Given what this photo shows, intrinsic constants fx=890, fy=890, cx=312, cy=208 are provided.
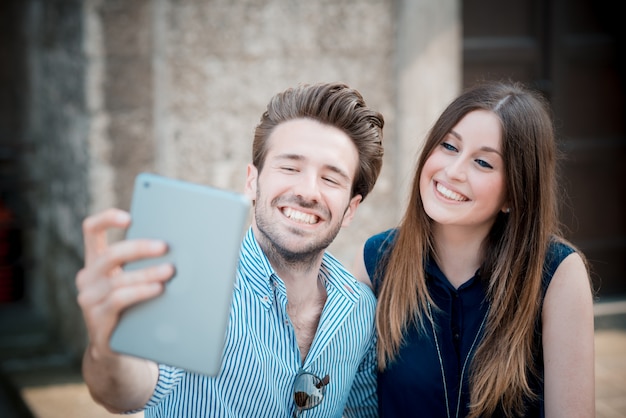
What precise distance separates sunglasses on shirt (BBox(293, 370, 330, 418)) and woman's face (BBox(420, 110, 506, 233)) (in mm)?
523

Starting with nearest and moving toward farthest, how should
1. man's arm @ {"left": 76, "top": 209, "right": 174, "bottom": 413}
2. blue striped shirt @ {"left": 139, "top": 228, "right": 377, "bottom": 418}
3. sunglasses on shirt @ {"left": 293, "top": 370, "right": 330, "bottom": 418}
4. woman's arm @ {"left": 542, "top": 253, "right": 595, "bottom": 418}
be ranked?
man's arm @ {"left": 76, "top": 209, "right": 174, "bottom": 413}, blue striped shirt @ {"left": 139, "top": 228, "right": 377, "bottom": 418}, sunglasses on shirt @ {"left": 293, "top": 370, "right": 330, "bottom": 418}, woman's arm @ {"left": 542, "top": 253, "right": 595, "bottom": 418}

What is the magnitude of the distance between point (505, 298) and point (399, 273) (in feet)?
0.95

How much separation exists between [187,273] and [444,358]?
41.2 inches

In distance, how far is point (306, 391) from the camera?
6.68 feet

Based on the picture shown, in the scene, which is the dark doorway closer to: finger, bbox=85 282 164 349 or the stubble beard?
the stubble beard

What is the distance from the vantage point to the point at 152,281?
1.40m

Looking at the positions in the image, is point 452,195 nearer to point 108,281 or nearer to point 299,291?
point 299,291

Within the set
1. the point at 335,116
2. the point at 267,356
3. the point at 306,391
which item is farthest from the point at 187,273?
the point at 335,116

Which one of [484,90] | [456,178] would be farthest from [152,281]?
[484,90]

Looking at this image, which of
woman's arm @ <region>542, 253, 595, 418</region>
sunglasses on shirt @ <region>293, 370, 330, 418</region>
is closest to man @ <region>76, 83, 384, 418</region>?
sunglasses on shirt @ <region>293, 370, 330, 418</region>

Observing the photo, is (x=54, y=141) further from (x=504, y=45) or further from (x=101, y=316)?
(x=101, y=316)

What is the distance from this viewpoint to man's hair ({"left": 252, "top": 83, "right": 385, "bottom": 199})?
2.17 m

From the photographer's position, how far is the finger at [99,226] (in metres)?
1.42

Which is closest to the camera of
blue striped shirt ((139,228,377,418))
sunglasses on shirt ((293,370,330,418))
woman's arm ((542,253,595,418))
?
blue striped shirt ((139,228,377,418))
